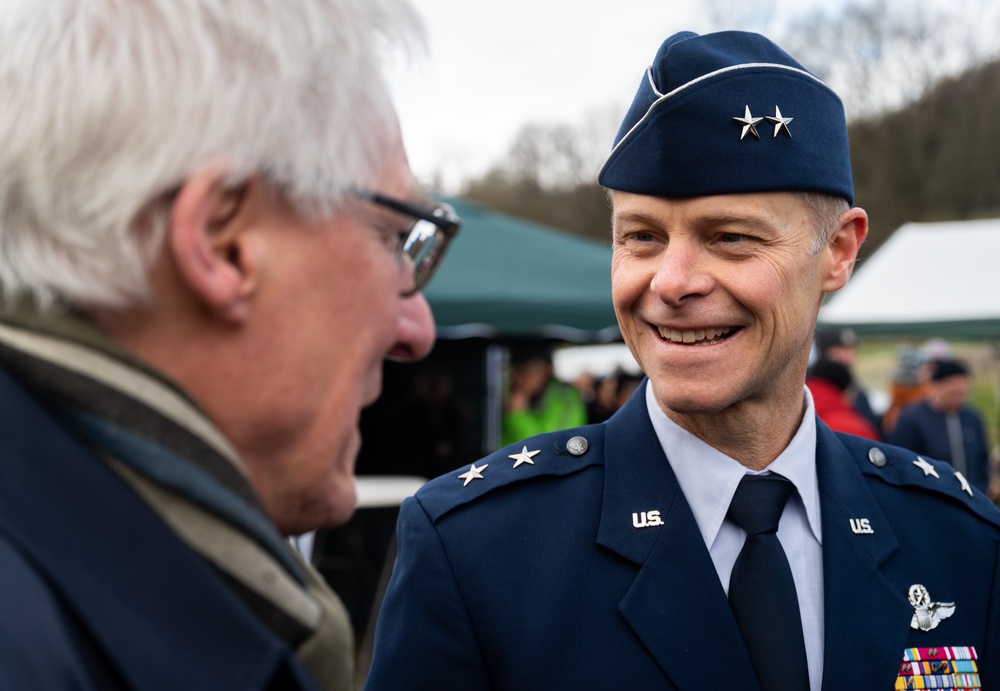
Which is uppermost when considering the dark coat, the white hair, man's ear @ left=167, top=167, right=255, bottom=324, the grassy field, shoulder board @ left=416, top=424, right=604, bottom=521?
the white hair

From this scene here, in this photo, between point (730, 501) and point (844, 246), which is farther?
point (844, 246)

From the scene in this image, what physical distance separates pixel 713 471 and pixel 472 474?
→ 1.46ft

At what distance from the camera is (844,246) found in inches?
73.0

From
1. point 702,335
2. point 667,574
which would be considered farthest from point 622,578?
point 702,335

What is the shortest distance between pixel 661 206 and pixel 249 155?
35.6 inches

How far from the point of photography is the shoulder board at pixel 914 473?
1933 millimetres

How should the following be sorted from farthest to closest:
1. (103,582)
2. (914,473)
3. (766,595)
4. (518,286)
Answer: (518,286)
(914,473)
(766,595)
(103,582)

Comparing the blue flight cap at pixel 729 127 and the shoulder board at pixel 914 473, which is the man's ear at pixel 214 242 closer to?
the blue flight cap at pixel 729 127

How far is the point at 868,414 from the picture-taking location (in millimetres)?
8625

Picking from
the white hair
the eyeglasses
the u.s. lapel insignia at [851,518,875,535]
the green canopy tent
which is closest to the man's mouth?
the u.s. lapel insignia at [851,518,875,535]

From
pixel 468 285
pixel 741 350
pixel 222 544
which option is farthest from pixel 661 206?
pixel 468 285

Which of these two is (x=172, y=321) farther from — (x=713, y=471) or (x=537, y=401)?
(x=537, y=401)

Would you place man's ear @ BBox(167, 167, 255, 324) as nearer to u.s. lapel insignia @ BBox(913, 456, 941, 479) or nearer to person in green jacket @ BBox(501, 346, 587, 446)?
u.s. lapel insignia @ BBox(913, 456, 941, 479)

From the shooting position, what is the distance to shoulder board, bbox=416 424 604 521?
178 cm
